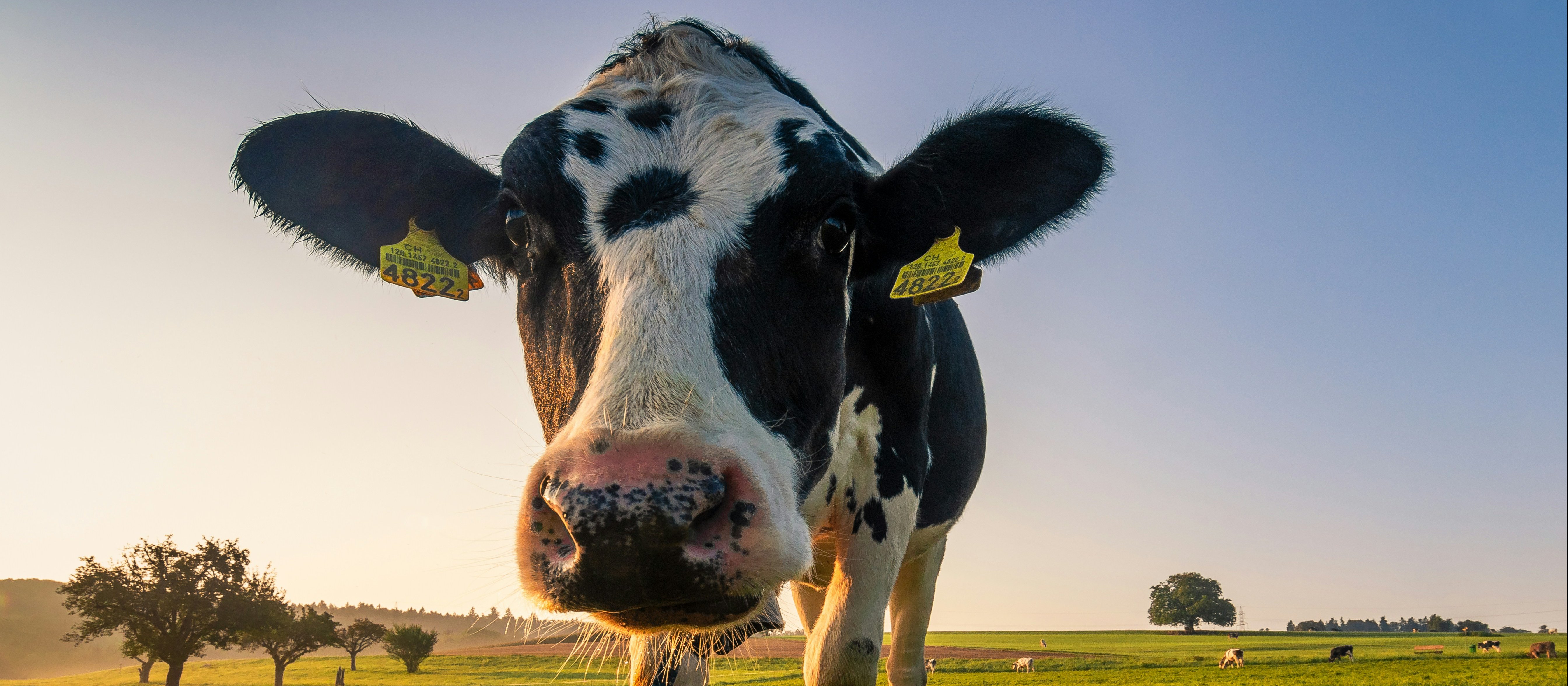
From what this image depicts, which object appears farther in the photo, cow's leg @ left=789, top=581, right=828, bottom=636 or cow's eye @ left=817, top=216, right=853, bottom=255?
cow's leg @ left=789, top=581, right=828, bottom=636

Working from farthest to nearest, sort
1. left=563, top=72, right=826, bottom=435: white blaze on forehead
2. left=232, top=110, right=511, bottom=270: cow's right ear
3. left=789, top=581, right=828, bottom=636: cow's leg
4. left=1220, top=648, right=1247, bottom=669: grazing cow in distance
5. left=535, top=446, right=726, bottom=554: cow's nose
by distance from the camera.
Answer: left=1220, top=648, right=1247, bottom=669: grazing cow in distance
left=789, top=581, right=828, bottom=636: cow's leg
left=232, top=110, right=511, bottom=270: cow's right ear
left=563, top=72, right=826, bottom=435: white blaze on forehead
left=535, top=446, right=726, bottom=554: cow's nose

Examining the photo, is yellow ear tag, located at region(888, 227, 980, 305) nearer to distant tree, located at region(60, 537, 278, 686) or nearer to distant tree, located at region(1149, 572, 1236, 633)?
distant tree, located at region(60, 537, 278, 686)

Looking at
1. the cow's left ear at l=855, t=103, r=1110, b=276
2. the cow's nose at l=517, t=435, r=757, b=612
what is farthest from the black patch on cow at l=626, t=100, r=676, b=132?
the cow's nose at l=517, t=435, r=757, b=612

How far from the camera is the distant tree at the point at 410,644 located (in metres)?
58.9

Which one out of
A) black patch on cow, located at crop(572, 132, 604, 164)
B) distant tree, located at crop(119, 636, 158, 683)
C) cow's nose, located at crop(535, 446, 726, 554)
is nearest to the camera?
cow's nose, located at crop(535, 446, 726, 554)

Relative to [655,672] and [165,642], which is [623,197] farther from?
[165,642]

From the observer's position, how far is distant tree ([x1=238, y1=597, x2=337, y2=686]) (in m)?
42.8

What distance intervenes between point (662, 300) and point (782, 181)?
2.62 ft

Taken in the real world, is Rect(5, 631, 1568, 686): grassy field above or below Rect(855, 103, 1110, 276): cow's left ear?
below

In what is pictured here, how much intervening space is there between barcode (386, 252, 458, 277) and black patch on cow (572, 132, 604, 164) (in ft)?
4.18

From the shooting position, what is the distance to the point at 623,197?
266 centimetres

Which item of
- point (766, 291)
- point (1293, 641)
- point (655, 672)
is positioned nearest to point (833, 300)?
point (766, 291)

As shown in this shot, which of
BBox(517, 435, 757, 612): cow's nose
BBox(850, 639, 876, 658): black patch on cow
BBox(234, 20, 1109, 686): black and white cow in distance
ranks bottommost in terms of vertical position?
BBox(850, 639, 876, 658): black patch on cow

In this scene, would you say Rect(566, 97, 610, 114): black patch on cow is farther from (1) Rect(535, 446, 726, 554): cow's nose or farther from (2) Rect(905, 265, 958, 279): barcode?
(1) Rect(535, 446, 726, 554): cow's nose
